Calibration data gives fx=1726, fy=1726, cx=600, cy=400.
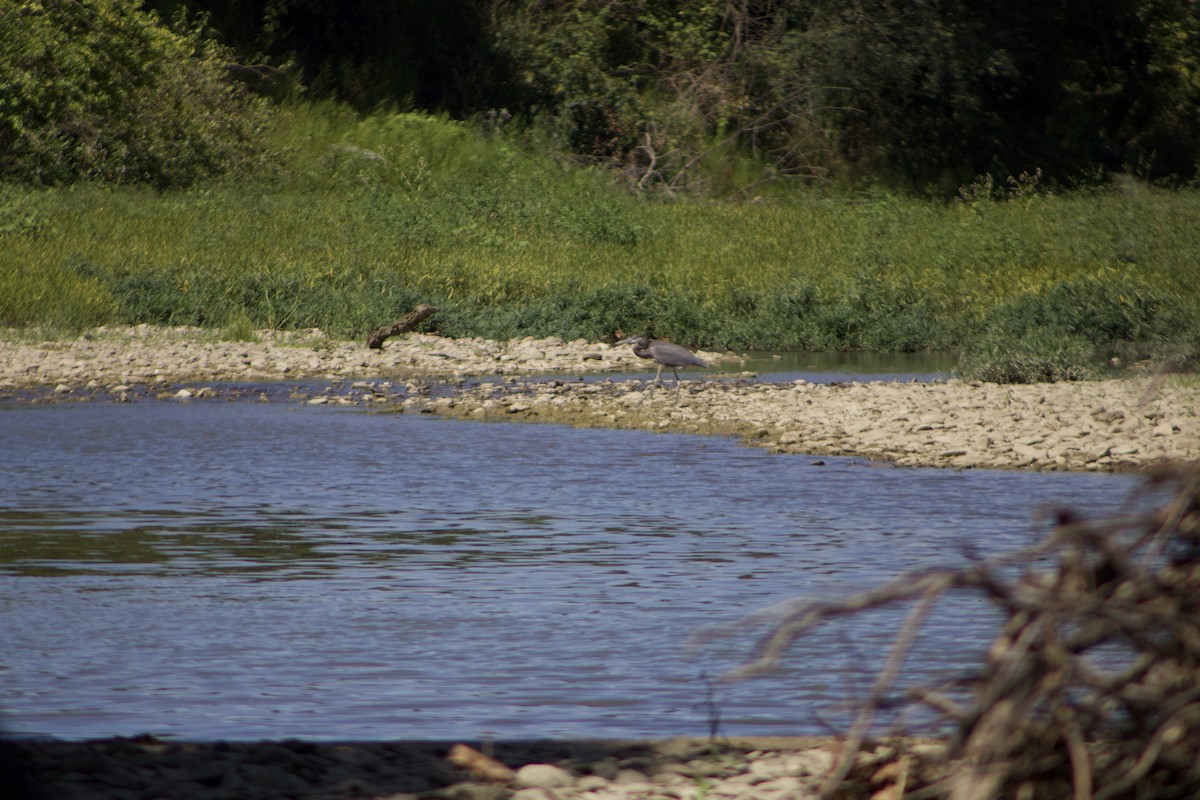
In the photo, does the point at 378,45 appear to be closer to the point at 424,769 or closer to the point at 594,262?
the point at 594,262

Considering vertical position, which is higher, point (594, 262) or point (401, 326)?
point (594, 262)

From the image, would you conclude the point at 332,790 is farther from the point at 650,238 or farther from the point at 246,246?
the point at 650,238

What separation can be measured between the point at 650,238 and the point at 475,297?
4560mm

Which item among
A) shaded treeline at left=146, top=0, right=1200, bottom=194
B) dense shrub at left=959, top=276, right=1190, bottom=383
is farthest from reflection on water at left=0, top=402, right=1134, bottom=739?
shaded treeline at left=146, top=0, right=1200, bottom=194

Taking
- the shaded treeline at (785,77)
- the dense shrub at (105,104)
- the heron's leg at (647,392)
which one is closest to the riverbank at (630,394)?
the heron's leg at (647,392)

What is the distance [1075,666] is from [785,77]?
107 ft

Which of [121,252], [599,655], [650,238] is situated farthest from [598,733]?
[650,238]

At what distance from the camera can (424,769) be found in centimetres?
467

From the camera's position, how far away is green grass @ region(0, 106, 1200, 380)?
2025 cm

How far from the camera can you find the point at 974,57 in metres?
34.1

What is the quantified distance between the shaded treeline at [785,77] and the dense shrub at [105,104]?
12.8 feet

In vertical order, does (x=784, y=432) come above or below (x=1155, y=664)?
below

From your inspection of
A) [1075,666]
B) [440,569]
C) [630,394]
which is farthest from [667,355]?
[1075,666]

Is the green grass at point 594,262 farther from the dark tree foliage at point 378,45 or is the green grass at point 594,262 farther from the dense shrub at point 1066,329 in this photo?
the dark tree foliage at point 378,45
